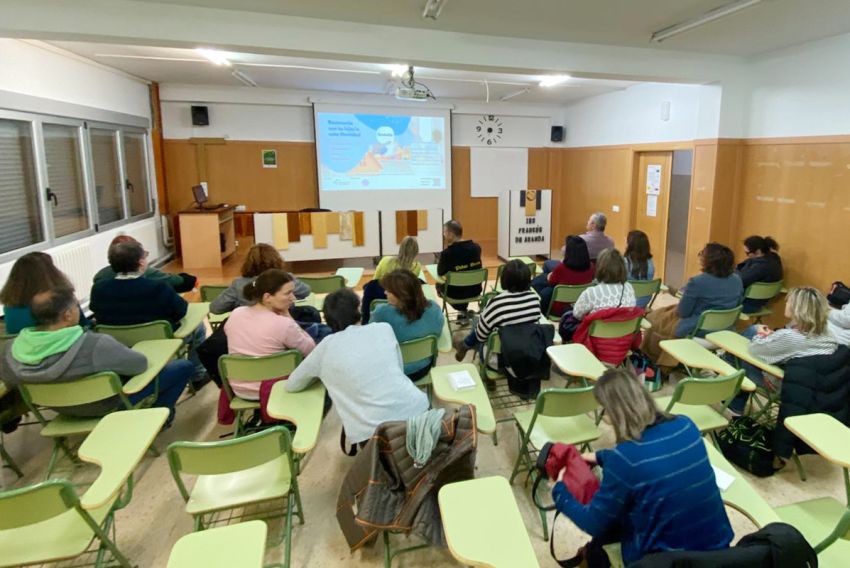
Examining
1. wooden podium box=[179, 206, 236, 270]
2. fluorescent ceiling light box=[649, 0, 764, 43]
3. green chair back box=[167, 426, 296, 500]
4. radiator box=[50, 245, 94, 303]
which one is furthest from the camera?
wooden podium box=[179, 206, 236, 270]

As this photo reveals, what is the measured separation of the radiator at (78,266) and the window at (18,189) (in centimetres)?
27

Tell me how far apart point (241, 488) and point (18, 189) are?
14.5 feet

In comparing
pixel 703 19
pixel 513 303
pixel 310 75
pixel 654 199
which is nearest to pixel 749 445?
pixel 513 303

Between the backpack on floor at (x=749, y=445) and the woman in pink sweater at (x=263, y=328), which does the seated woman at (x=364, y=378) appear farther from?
the backpack on floor at (x=749, y=445)

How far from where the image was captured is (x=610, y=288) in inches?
134

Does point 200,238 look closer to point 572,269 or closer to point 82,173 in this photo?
point 82,173

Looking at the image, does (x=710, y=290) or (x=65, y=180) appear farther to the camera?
(x=65, y=180)

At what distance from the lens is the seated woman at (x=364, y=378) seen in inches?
84.7

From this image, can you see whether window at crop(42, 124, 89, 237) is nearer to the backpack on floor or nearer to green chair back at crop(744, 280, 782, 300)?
the backpack on floor

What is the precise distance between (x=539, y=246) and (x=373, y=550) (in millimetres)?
6767

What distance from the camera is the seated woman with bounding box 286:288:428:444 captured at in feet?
7.06

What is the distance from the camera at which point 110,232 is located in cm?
618

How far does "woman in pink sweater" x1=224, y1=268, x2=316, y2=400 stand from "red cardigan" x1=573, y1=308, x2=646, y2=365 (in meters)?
1.86

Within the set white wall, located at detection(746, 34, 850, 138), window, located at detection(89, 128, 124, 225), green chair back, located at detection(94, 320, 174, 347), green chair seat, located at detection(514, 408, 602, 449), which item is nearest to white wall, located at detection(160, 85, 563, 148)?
window, located at detection(89, 128, 124, 225)
